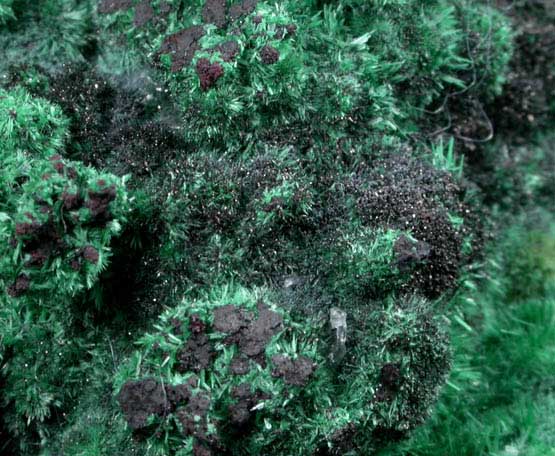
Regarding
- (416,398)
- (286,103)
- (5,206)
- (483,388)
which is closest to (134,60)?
(286,103)

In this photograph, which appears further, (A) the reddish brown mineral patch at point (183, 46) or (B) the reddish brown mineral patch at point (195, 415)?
(A) the reddish brown mineral patch at point (183, 46)

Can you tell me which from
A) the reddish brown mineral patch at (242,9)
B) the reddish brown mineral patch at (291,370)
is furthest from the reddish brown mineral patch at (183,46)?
the reddish brown mineral patch at (291,370)

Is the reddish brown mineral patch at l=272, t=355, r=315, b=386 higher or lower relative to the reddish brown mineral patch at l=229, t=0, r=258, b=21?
lower

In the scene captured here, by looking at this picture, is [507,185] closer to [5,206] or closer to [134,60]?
[134,60]

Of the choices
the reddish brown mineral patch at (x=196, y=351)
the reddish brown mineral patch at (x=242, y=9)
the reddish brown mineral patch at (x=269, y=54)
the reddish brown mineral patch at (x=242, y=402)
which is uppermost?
the reddish brown mineral patch at (x=242, y=9)

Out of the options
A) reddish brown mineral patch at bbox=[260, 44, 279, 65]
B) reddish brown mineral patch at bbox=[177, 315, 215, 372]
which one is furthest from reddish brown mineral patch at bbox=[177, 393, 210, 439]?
reddish brown mineral patch at bbox=[260, 44, 279, 65]

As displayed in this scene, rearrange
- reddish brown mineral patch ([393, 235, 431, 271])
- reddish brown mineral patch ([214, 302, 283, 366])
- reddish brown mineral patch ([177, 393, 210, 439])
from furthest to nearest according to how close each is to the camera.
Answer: reddish brown mineral patch ([393, 235, 431, 271]) → reddish brown mineral patch ([214, 302, 283, 366]) → reddish brown mineral patch ([177, 393, 210, 439])

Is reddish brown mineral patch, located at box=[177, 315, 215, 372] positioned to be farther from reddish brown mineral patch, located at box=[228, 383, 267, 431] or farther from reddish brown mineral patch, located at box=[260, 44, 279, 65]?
reddish brown mineral patch, located at box=[260, 44, 279, 65]

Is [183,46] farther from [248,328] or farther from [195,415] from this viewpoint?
[195,415]

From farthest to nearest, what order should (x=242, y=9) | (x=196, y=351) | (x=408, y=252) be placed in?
(x=242, y=9), (x=408, y=252), (x=196, y=351)

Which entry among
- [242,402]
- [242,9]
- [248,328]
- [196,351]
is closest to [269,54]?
[242,9]

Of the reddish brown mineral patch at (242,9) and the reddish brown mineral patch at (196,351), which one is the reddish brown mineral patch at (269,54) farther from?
the reddish brown mineral patch at (196,351)

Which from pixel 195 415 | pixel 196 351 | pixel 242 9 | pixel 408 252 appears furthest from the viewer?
pixel 242 9
